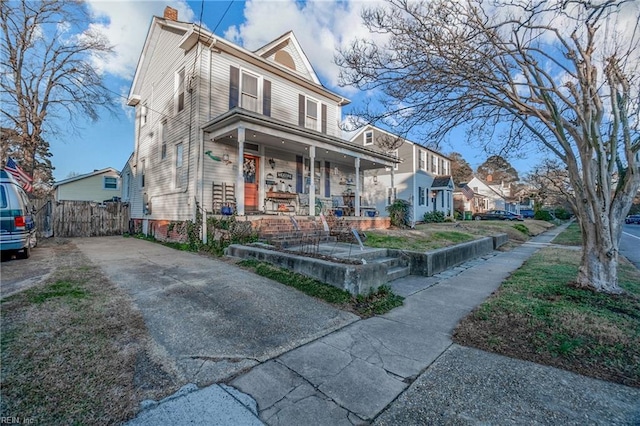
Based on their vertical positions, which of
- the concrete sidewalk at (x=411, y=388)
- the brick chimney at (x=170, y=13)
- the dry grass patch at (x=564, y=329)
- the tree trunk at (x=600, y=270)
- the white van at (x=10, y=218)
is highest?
the brick chimney at (x=170, y=13)

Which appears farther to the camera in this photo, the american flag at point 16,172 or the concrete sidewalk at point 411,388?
the american flag at point 16,172

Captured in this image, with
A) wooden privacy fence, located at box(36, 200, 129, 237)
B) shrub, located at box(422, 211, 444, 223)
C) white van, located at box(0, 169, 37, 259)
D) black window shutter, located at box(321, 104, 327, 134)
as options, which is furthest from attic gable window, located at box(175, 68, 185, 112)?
shrub, located at box(422, 211, 444, 223)

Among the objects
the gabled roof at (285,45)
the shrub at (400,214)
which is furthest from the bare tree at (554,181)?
the gabled roof at (285,45)

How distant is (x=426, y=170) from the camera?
25.7 m

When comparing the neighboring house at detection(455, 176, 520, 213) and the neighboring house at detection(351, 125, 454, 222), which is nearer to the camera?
the neighboring house at detection(351, 125, 454, 222)

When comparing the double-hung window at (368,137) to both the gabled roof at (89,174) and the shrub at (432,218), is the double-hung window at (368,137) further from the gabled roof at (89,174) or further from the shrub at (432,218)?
the gabled roof at (89,174)

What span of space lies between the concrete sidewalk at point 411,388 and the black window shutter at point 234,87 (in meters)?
10.7

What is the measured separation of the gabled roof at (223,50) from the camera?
10.8 metres

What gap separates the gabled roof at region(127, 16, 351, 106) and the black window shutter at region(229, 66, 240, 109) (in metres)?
0.63

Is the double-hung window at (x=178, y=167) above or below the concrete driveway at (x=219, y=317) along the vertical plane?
above

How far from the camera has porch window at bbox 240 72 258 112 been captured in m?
12.0

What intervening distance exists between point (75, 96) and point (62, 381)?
67.5 ft

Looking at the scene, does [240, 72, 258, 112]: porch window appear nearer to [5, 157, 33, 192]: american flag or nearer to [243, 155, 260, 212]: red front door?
[243, 155, 260, 212]: red front door

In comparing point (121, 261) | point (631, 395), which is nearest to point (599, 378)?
point (631, 395)
